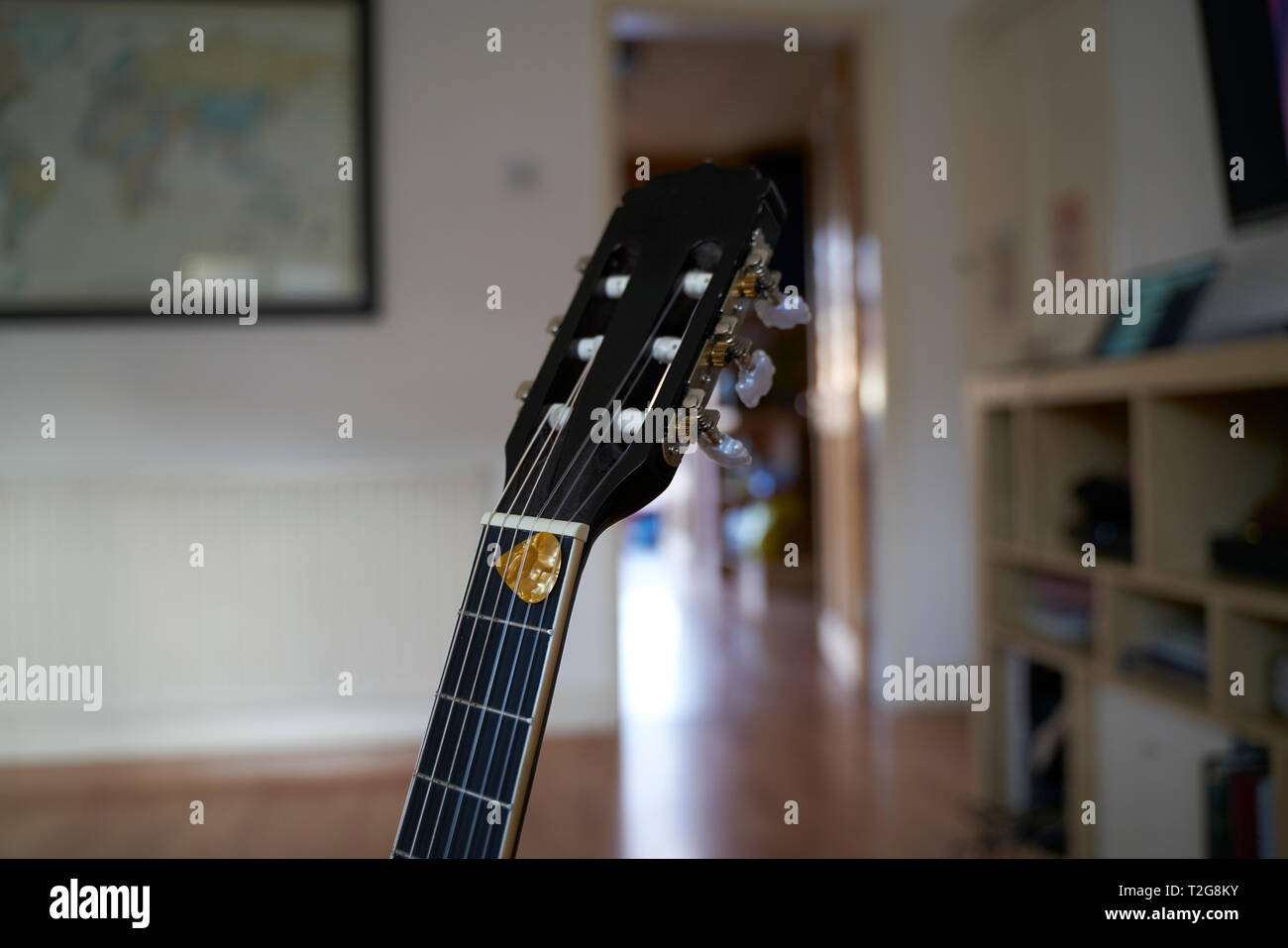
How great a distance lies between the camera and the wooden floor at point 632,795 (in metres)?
2.21

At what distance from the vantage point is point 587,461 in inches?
25.3

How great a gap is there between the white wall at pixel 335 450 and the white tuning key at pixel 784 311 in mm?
2302

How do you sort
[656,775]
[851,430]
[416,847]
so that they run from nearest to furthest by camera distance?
[416,847]
[656,775]
[851,430]

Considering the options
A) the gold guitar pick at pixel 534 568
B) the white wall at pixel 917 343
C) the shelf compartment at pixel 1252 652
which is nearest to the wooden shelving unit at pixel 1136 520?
the shelf compartment at pixel 1252 652

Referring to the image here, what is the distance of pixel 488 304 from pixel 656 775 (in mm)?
1415

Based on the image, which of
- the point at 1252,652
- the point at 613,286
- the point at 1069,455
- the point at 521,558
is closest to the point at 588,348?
the point at 613,286

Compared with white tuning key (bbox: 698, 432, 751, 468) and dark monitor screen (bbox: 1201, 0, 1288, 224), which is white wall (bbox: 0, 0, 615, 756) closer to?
dark monitor screen (bbox: 1201, 0, 1288, 224)

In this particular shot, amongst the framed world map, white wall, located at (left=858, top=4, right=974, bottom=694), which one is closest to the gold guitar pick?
the framed world map

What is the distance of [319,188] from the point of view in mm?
2924

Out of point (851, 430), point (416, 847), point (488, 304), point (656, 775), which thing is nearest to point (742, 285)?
point (416, 847)

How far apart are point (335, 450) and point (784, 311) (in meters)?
2.50

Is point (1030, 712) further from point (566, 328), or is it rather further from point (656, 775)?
point (566, 328)

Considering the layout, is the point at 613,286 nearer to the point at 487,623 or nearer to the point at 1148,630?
the point at 487,623

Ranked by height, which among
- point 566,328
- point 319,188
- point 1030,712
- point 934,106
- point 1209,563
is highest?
point 934,106
